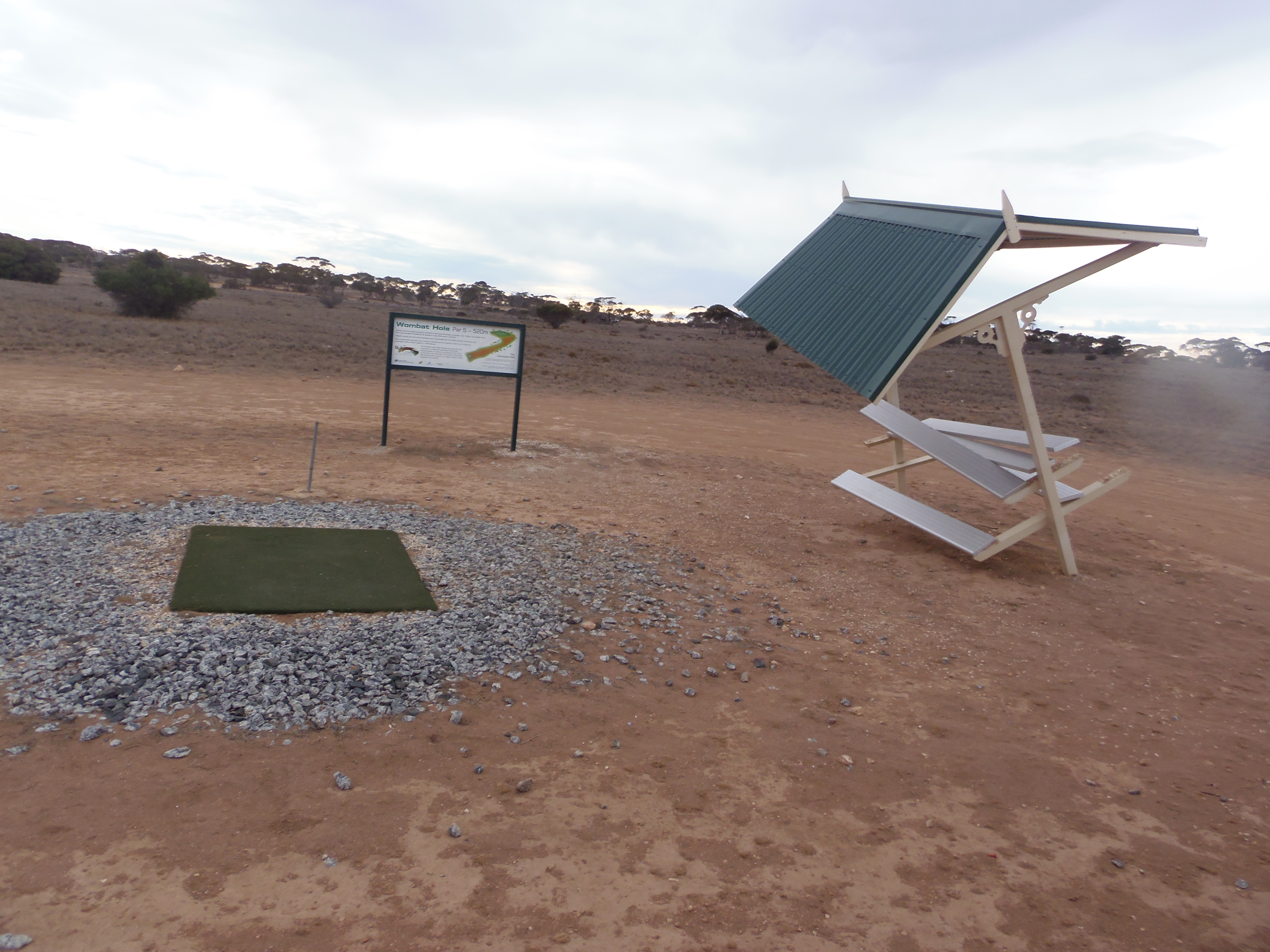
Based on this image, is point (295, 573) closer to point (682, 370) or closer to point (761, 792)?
point (761, 792)

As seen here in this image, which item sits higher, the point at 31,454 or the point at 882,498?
the point at 882,498

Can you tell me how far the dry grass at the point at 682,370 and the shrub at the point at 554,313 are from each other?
6257 millimetres

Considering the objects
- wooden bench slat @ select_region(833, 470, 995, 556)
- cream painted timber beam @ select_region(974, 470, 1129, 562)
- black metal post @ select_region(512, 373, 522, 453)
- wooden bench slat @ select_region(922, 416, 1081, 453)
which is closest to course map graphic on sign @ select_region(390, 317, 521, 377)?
black metal post @ select_region(512, 373, 522, 453)

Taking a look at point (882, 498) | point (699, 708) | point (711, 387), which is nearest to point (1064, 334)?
point (711, 387)

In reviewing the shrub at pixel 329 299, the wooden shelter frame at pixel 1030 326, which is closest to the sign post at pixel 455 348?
the wooden shelter frame at pixel 1030 326

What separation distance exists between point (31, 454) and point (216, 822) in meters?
7.39

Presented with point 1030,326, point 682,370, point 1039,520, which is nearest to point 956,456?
point 1039,520

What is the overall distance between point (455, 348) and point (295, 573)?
606cm

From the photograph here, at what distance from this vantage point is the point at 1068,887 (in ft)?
11.3

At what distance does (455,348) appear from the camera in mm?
11406

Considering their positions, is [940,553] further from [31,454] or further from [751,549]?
[31,454]

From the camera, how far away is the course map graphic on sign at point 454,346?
11.2 metres

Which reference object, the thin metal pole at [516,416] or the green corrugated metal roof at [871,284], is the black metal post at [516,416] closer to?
the thin metal pole at [516,416]

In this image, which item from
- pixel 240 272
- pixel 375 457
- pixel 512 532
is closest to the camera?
pixel 512 532
